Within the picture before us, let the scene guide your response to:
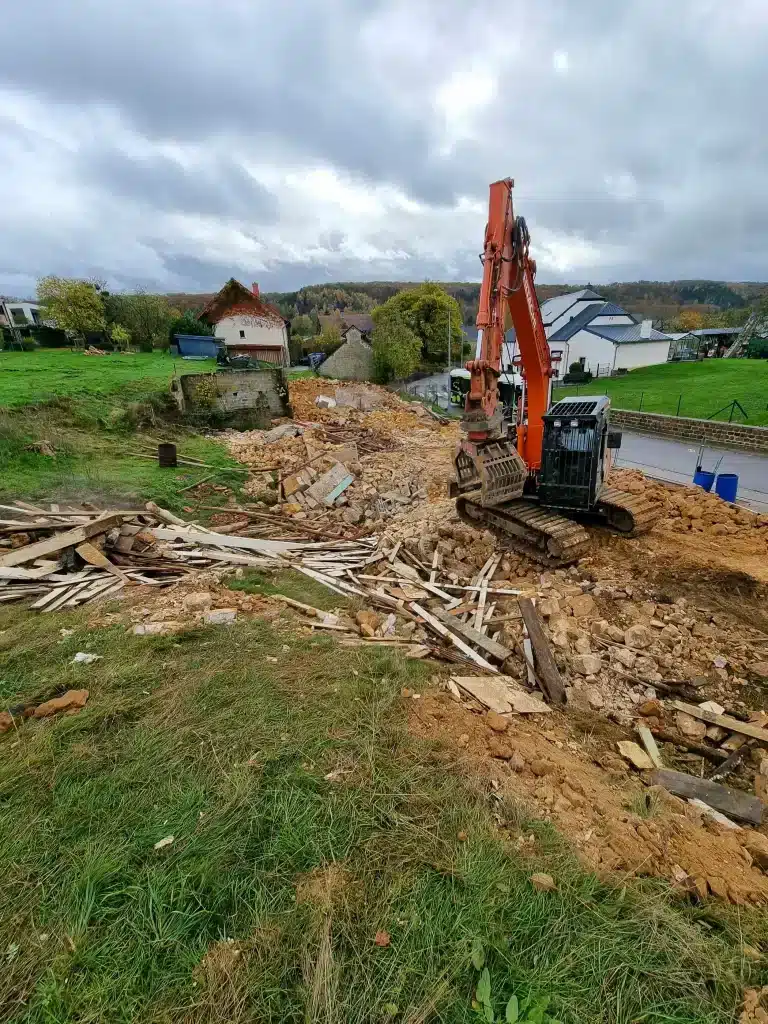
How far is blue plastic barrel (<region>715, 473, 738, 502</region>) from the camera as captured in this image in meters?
11.8

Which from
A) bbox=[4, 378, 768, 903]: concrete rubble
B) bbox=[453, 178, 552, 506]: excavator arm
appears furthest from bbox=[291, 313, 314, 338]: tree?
bbox=[453, 178, 552, 506]: excavator arm

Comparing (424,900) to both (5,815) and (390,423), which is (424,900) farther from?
(390,423)

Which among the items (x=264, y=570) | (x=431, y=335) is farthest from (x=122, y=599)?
(x=431, y=335)

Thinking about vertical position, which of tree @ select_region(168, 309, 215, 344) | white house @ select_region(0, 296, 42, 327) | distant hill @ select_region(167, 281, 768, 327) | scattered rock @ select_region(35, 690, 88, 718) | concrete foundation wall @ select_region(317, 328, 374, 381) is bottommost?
scattered rock @ select_region(35, 690, 88, 718)

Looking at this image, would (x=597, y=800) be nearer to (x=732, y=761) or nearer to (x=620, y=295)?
(x=732, y=761)

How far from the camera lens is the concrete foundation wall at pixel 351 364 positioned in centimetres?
3703

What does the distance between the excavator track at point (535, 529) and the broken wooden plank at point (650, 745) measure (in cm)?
350

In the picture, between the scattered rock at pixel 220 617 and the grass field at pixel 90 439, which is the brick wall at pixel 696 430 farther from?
the grass field at pixel 90 439

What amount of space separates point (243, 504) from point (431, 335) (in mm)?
43981

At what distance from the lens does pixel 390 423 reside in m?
22.8

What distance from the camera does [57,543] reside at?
307 inches

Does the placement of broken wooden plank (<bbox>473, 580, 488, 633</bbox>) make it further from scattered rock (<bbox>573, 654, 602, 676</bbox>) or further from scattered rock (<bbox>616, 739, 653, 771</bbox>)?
scattered rock (<bbox>616, 739, 653, 771</bbox>)

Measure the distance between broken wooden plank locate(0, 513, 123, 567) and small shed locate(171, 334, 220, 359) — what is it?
89.5 ft

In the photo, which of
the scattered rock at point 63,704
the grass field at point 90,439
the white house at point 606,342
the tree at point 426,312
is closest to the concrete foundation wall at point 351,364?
the tree at point 426,312
